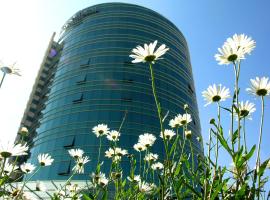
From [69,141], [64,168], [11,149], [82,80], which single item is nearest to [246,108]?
[11,149]

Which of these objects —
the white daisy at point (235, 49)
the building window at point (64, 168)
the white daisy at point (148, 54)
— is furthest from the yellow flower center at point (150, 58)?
the building window at point (64, 168)

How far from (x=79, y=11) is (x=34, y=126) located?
2272cm

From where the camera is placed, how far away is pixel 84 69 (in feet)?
182

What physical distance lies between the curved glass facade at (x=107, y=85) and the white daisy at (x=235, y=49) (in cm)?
3793

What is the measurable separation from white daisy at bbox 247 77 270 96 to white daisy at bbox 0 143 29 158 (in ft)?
4.79

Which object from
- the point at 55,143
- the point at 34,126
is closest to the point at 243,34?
the point at 55,143

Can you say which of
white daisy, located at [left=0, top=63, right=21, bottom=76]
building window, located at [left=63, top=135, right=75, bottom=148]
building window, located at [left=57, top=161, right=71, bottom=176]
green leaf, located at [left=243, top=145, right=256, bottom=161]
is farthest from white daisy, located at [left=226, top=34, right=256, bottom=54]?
building window, located at [left=63, top=135, right=75, bottom=148]

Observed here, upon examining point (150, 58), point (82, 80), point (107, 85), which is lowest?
point (150, 58)

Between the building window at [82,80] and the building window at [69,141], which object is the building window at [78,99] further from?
the building window at [69,141]

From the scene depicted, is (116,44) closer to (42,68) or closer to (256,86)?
(42,68)

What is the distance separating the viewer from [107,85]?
52.2 m

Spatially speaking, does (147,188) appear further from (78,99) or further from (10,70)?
(78,99)

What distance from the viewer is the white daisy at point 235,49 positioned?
219cm

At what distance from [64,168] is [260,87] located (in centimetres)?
4290
